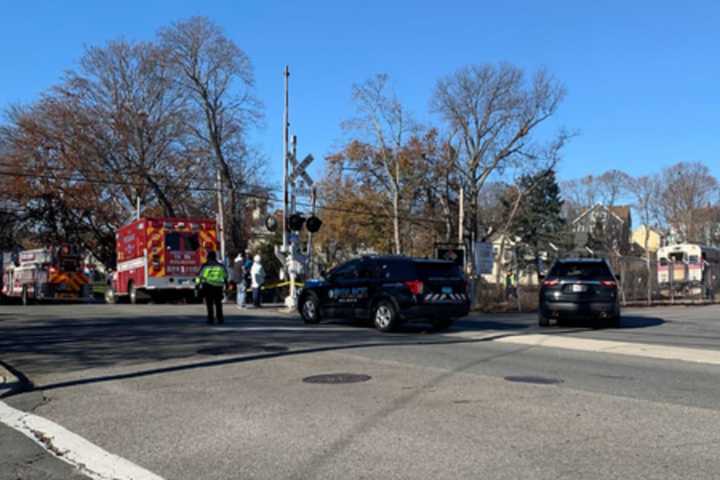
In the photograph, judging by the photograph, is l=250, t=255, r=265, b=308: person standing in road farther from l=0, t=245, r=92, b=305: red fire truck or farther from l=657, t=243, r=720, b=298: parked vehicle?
l=657, t=243, r=720, b=298: parked vehicle

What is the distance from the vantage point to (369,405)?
7.69m

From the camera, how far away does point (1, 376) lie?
9.26 metres

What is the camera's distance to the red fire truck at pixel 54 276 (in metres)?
29.7

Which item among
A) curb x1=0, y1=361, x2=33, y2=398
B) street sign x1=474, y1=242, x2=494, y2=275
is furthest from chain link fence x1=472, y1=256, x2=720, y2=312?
curb x1=0, y1=361, x2=33, y2=398

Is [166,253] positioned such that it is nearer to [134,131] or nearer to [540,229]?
[134,131]

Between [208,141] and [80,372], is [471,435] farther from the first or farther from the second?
[208,141]

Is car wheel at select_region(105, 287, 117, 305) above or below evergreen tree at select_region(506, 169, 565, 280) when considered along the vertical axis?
below

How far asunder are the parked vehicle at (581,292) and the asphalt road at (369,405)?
10.3 ft

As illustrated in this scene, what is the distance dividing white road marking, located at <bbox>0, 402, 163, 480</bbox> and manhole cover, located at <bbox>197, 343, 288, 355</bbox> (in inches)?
167

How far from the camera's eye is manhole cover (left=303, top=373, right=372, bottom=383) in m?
9.19

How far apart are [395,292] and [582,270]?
5327mm

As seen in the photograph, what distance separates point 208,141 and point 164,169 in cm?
304

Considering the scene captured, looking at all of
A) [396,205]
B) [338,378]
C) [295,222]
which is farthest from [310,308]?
[396,205]

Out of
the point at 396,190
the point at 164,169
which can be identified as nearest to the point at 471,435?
the point at 164,169
